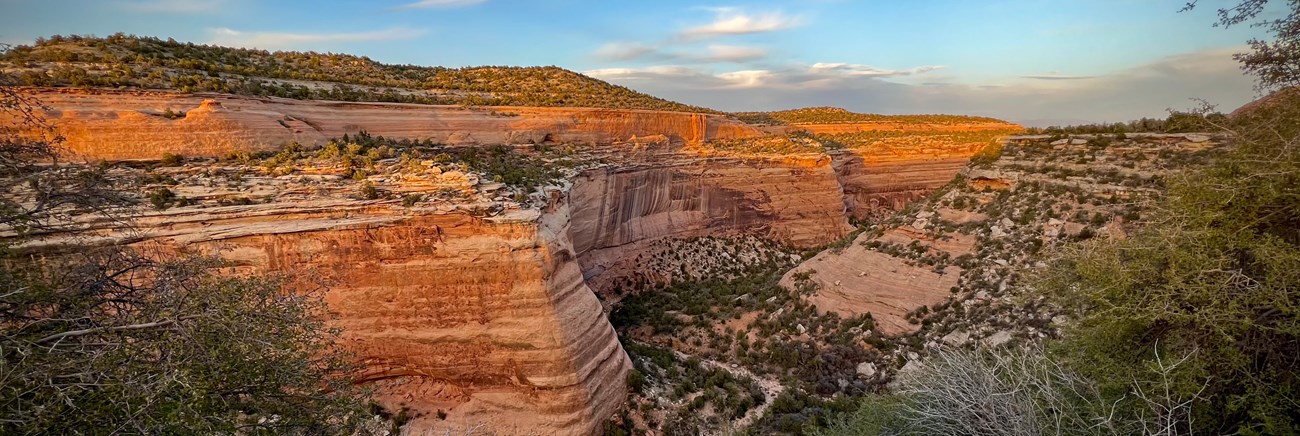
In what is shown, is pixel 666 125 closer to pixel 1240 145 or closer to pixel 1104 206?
pixel 1104 206

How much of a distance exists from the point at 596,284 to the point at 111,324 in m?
16.2

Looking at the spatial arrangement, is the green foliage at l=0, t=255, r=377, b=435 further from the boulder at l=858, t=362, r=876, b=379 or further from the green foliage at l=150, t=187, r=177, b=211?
the boulder at l=858, t=362, r=876, b=379

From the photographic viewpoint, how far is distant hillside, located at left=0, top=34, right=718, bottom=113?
11414 millimetres

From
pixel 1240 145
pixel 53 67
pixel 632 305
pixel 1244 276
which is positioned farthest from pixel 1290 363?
pixel 53 67

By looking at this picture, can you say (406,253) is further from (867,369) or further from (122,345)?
(867,369)

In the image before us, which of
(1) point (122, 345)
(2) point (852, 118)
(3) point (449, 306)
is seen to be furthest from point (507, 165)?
(2) point (852, 118)

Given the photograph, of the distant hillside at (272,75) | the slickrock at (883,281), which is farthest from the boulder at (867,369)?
the distant hillside at (272,75)

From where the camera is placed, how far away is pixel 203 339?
4.32m

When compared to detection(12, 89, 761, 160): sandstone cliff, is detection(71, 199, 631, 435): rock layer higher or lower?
lower

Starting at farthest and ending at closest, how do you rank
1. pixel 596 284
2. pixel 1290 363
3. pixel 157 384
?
pixel 596 284, pixel 1290 363, pixel 157 384

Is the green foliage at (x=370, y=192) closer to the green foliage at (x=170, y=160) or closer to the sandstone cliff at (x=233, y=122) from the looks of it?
the sandstone cliff at (x=233, y=122)

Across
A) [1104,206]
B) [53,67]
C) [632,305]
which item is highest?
[53,67]

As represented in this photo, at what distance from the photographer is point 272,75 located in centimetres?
Answer: 1591

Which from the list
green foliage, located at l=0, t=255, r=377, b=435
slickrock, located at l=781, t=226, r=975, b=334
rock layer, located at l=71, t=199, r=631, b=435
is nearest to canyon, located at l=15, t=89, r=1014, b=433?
rock layer, located at l=71, t=199, r=631, b=435
